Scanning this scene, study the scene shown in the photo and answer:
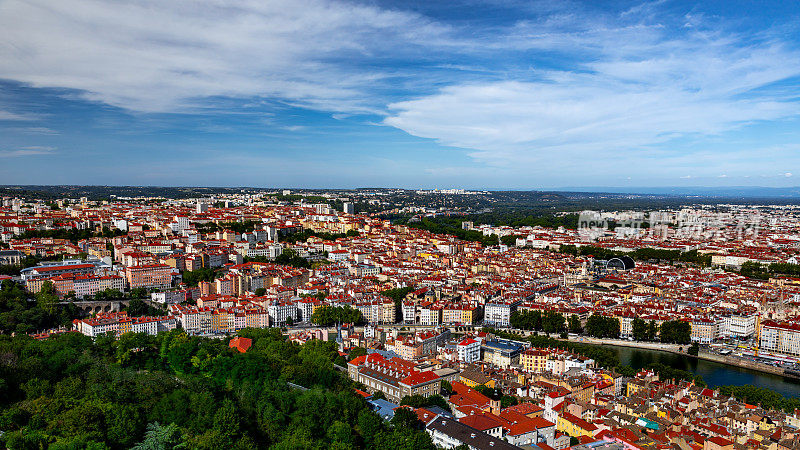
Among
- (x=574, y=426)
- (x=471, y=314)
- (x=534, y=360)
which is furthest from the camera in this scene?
(x=471, y=314)

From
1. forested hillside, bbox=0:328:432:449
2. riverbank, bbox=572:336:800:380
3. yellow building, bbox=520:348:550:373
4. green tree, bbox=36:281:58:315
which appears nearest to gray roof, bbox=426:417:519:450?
forested hillside, bbox=0:328:432:449

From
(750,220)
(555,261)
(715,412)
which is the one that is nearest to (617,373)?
(715,412)

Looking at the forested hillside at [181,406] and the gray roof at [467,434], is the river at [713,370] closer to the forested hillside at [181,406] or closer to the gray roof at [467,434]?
the gray roof at [467,434]

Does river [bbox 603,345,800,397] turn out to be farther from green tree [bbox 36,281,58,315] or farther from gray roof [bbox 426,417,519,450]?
green tree [bbox 36,281,58,315]

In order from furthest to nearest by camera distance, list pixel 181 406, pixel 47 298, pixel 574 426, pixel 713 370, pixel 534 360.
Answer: pixel 47 298
pixel 713 370
pixel 534 360
pixel 574 426
pixel 181 406

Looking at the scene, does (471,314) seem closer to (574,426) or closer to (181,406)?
(574,426)

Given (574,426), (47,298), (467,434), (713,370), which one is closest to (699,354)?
(713,370)
